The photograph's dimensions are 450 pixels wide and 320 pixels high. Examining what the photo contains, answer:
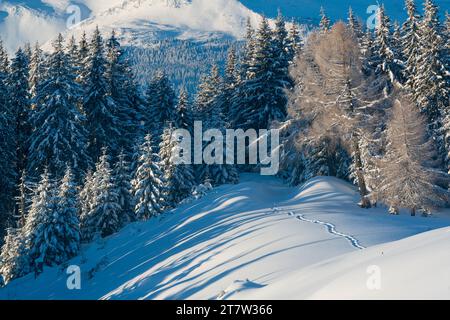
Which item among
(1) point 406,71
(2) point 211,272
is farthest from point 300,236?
(1) point 406,71

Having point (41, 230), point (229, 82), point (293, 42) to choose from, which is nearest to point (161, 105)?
point (229, 82)

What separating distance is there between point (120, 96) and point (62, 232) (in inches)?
866

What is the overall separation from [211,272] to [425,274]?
6.70 meters

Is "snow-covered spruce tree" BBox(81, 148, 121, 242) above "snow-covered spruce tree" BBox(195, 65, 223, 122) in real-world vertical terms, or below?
below

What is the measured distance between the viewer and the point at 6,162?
3481cm

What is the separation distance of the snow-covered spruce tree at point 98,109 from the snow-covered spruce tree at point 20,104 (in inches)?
196

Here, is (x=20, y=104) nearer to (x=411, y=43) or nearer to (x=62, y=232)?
(x=62, y=232)

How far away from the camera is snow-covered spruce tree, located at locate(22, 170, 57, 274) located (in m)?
23.5

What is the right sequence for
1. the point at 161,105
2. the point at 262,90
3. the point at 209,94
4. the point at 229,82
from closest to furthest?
the point at 262,90 → the point at 161,105 → the point at 209,94 → the point at 229,82

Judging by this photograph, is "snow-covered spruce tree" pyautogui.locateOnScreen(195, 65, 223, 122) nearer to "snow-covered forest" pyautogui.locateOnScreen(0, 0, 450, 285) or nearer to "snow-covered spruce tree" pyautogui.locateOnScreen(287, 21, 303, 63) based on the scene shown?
"snow-covered forest" pyautogui.locateOnScreen(0, 0, 450, 285)

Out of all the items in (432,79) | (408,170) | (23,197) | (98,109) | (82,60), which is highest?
(82,60)

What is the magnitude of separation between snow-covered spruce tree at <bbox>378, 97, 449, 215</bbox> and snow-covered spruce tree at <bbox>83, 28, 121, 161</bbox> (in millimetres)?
25092

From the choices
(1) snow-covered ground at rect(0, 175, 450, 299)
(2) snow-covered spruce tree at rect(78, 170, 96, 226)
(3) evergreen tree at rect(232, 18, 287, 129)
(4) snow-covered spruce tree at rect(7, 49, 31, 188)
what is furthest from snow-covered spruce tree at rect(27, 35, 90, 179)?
(3) evergreen tree at rect(232, 18, 287, 129)
